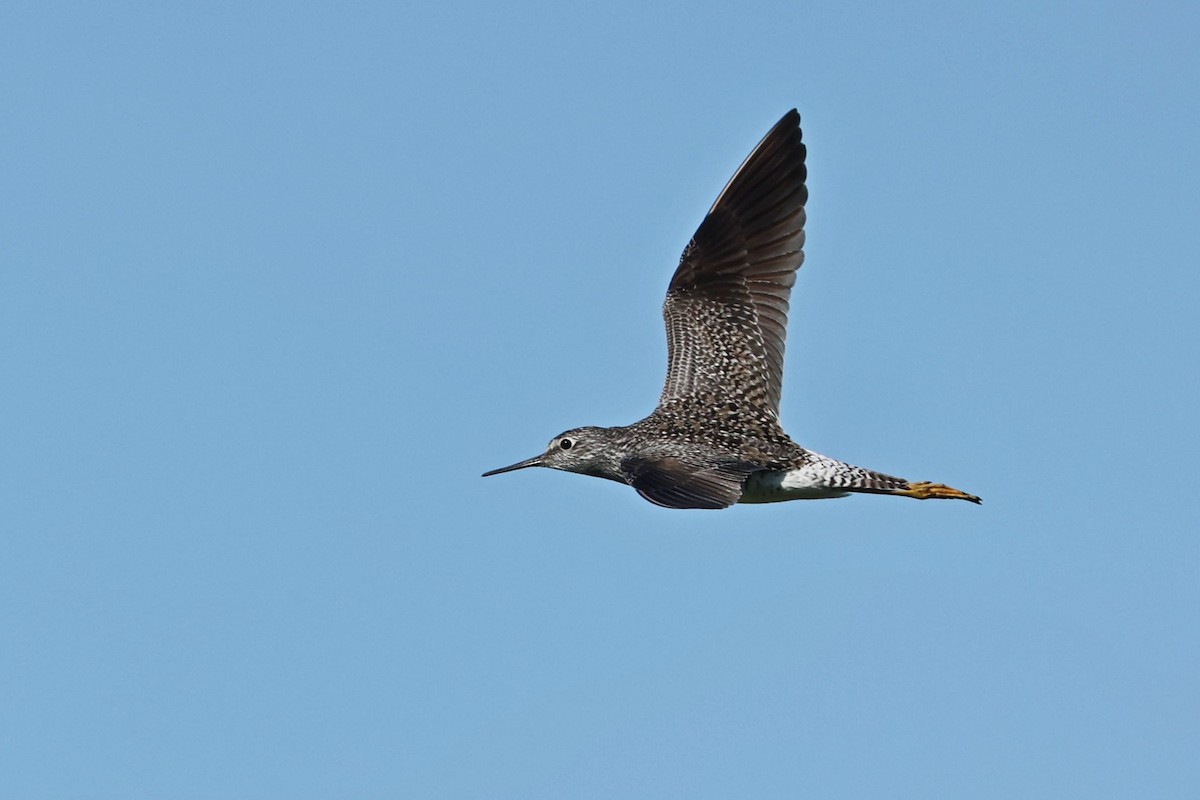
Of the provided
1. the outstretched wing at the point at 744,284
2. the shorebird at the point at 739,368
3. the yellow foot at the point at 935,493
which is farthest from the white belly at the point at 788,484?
the outstretched wing at the point at 744,284

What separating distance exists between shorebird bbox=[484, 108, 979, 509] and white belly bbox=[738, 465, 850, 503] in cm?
1

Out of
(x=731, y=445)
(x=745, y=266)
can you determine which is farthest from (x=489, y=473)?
(x=745, y=266)

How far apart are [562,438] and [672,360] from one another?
251cm

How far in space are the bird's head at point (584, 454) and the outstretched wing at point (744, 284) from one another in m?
1.88

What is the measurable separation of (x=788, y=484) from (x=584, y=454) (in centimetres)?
268

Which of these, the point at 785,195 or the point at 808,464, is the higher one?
the point at 785,195

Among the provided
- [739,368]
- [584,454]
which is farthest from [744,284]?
[584,454]

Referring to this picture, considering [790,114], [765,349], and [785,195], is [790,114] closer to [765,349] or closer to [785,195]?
[785,195]

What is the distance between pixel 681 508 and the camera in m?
17.1

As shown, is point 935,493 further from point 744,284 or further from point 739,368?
point 744,284

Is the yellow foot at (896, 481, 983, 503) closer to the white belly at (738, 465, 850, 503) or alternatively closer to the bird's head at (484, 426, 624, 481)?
the white belly at (738, 465, 850, 503)

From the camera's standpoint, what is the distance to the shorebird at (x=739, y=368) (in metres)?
20.6

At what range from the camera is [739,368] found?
23109mm

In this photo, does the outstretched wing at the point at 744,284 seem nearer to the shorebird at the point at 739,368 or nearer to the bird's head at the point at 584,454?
the shorebird at the point at 739,368
